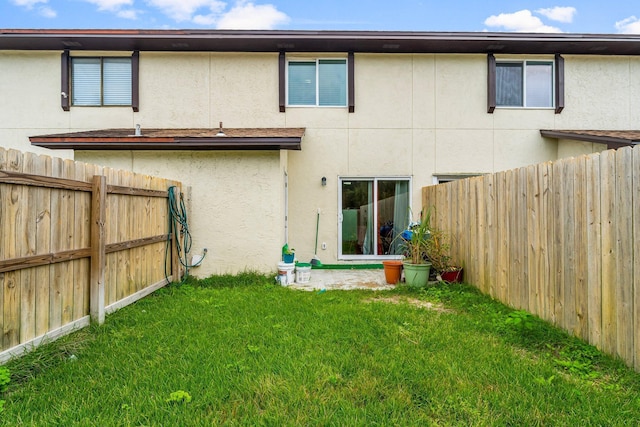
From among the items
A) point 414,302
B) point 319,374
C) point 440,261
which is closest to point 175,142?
point 414,302

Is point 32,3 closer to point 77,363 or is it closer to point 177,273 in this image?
point 177,273

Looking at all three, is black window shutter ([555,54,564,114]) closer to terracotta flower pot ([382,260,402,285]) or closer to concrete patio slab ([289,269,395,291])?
concrete patio slab ([289,269,395,291])

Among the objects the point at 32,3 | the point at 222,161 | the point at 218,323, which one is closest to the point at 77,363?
the point at 218,323

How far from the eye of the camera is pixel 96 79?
8703mm

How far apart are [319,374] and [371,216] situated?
607 cm

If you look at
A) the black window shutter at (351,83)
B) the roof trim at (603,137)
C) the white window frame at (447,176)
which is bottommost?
the white window frame at (447,176)

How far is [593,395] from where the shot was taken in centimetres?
238

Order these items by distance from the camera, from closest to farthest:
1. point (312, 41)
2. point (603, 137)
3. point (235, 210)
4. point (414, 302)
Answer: point (414, 302), point (235, 210), point (603, 137), point (312, 41)

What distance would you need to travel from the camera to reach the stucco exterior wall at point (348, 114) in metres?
8.56

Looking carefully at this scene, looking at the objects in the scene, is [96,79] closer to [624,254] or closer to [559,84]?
[624,254]

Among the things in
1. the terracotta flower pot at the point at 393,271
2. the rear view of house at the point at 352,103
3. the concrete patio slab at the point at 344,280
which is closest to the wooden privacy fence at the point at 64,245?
the concrete patio slab at the point at 344,280

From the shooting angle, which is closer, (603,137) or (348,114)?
(603,137)

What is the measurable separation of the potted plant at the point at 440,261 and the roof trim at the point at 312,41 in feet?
15.0

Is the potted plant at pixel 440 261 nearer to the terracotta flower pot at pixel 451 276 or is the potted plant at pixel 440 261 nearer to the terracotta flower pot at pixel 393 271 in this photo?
the terracotta flower pot at pixel 451 276
